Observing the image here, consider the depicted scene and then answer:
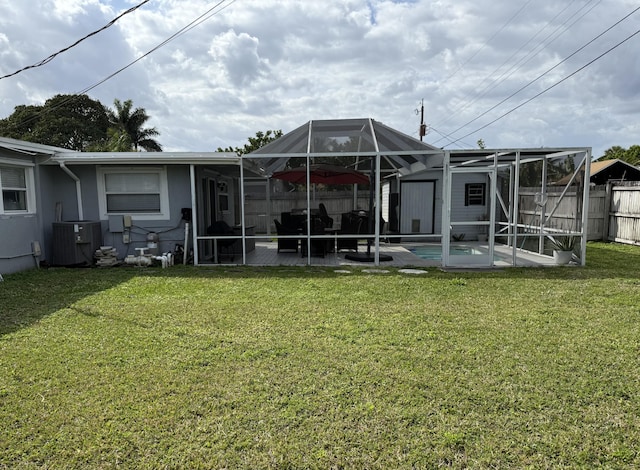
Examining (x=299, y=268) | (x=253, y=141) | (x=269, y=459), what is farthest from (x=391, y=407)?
(x=253, y=141)

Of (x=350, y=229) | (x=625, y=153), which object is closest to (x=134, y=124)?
(x=350, y=229)

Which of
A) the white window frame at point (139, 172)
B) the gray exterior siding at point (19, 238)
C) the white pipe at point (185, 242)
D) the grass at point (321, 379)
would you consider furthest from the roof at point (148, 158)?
the grass at point (321, 379)

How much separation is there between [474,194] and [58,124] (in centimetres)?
3122

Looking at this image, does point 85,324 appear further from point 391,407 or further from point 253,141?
point 253,141

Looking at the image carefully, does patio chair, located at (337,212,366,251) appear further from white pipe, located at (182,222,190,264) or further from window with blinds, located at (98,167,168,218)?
window with blinds, located at (98,167,168,218)

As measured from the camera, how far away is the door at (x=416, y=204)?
13219mm

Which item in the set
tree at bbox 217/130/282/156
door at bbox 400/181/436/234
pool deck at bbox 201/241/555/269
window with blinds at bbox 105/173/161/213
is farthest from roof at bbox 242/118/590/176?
tree at bbox 217/130/282/156

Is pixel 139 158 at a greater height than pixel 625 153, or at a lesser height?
lesser

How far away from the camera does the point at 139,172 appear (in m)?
9.05

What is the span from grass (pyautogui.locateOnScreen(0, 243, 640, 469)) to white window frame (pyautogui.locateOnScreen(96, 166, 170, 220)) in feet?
11.1

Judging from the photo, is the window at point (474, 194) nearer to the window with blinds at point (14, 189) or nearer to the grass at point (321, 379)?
the grass at point (321, 379)

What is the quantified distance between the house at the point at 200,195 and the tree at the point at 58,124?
80.2ft

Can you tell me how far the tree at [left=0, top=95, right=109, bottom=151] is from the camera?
29953 millimetres

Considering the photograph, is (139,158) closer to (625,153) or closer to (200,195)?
(200,195)
